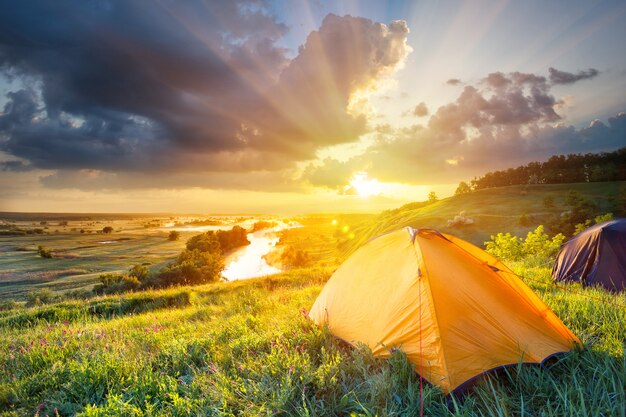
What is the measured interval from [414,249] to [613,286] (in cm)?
853

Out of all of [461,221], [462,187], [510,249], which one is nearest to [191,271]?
[510,249]

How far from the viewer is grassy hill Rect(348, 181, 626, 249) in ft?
147

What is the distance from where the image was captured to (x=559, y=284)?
9992mm

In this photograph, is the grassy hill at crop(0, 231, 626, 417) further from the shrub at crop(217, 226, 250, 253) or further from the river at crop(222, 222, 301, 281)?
the shrub at crop(217, 226, 250, 253)

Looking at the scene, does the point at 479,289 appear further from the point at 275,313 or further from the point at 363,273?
the point at 275,313

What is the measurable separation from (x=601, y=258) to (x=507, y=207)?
174ft

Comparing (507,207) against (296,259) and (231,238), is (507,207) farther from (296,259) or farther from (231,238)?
(231,238)

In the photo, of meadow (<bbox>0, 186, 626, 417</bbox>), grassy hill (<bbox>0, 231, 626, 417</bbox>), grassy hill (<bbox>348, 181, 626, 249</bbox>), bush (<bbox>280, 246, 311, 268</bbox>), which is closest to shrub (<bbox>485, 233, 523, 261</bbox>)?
meadow (<bbox>0, 186, 626, 417</bbox>)

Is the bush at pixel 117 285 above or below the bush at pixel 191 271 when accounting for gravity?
above

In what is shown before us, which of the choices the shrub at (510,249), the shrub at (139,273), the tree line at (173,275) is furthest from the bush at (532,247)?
the shrub at (139,273)

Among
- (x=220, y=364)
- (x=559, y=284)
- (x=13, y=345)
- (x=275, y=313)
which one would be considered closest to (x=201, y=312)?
(x=275, y=313)

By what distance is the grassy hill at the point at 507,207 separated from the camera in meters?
44.9

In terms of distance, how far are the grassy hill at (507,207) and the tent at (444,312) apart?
33017mm

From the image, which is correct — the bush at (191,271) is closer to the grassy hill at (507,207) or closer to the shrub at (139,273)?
the shrub at (139,273)
